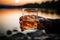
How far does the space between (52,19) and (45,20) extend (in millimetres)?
75

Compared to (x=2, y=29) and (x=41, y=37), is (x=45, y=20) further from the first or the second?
(x=2, y=29)

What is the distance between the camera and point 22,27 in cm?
220

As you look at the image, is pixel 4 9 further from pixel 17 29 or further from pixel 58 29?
pixel 58 29

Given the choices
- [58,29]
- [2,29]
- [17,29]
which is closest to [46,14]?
[58,29]

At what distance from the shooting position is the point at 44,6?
2.21m

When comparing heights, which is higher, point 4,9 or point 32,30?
point 4,9

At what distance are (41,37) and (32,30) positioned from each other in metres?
0.12

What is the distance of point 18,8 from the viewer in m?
2.20

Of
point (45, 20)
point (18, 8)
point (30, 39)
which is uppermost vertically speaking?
point (18, 8)

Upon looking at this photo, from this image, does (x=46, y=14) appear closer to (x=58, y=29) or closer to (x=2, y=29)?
(x=58, y=29)

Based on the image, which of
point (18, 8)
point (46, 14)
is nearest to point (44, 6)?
point (46, 14)

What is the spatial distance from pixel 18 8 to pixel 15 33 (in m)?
0.26

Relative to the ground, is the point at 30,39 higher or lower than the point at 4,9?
lower

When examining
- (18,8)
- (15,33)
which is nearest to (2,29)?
(15,33)
